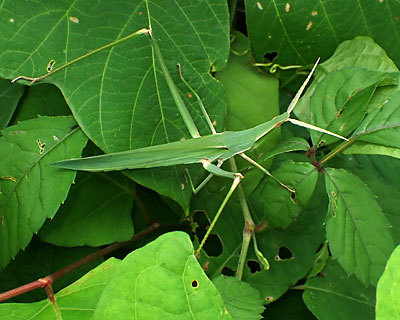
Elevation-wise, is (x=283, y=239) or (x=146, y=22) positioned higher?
(x=146, y=22)

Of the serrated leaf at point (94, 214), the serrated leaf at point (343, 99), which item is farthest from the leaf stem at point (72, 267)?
the serrated leaf at point (343, 99)

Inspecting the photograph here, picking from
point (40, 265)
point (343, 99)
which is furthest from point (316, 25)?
point (40, 265)

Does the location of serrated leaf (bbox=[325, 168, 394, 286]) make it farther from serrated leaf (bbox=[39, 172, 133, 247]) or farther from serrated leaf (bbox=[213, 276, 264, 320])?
serrated leaf (bbox=[39, 172, 133, 247])

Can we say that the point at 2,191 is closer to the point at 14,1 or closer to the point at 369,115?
the point at 14,1

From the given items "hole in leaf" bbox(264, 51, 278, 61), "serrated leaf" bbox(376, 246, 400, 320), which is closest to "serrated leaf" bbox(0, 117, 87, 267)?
"hole in leaf" bbox(264, 51, 278, 61)

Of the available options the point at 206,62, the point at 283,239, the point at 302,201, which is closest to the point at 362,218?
the point at 302,201

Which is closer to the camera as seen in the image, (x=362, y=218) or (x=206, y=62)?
(x=362, y=218)
